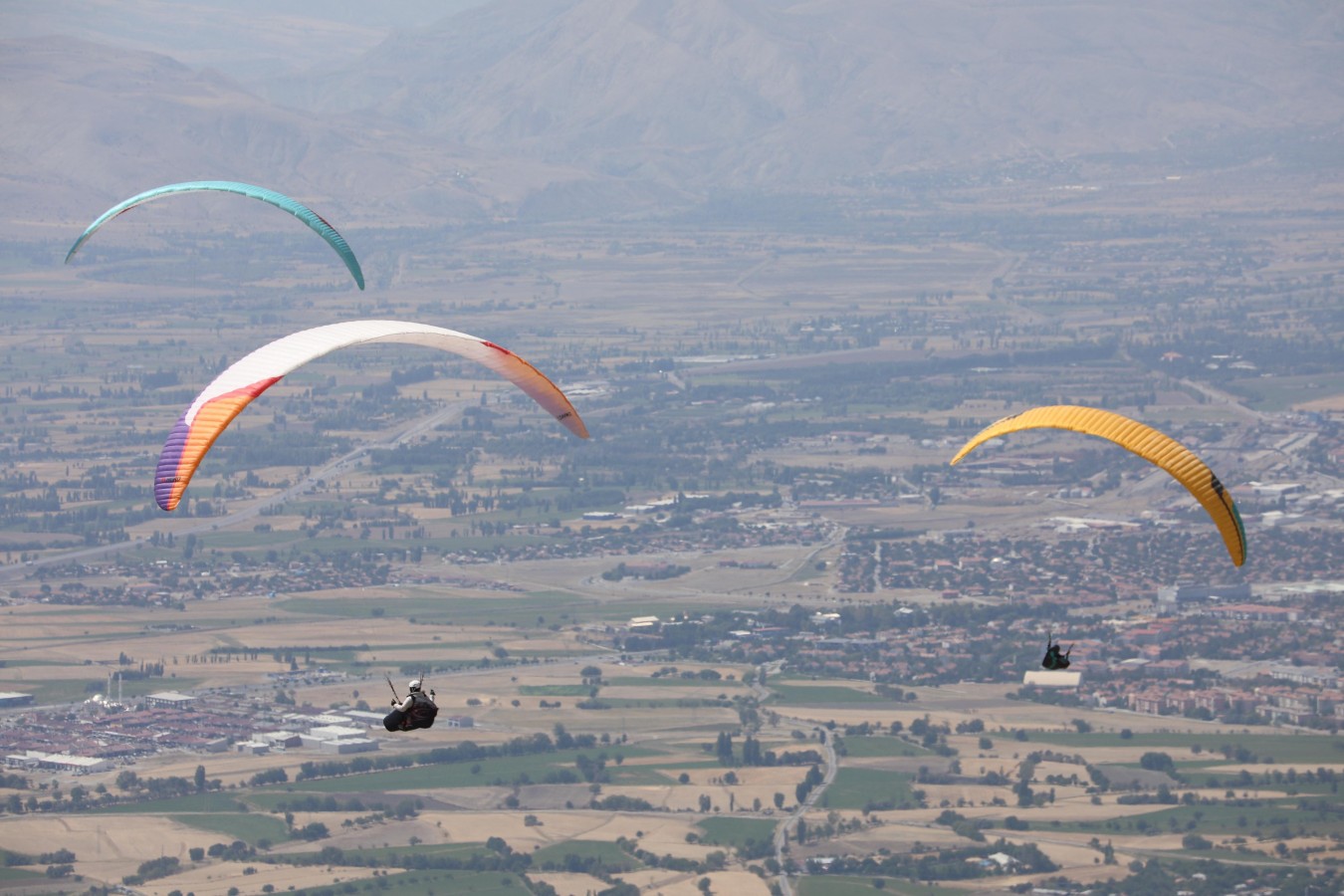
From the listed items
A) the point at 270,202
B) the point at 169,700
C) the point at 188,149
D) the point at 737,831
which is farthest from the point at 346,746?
the point at 188,149

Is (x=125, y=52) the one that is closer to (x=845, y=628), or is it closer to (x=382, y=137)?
(x=382, y=137)

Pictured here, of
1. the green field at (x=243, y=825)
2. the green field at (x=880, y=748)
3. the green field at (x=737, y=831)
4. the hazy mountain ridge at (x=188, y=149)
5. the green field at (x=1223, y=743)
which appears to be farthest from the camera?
the hazy mountain ridge at (x=188, y=149)

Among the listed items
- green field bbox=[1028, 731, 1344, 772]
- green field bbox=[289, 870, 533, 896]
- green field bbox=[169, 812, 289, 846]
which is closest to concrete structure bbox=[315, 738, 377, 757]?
green field bbox=[169, 812, 289, 846]

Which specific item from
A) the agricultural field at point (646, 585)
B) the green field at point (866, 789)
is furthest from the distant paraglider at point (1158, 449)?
the green field at point (866, 789)

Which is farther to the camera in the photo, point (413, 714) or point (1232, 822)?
point (1232, 822)

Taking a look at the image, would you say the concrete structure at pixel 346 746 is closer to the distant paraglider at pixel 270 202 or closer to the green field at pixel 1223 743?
the green field at pixel 1223 743

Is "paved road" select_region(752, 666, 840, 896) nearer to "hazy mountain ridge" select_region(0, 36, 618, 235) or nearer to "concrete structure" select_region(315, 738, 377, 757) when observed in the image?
"concrete structure" select_region(315, 738, 377, 757)

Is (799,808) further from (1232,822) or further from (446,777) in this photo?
(1232,822)

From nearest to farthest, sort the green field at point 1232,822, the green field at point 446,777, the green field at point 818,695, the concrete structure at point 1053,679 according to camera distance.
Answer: the green field at point 1232,822, the green field at point 446,777, the green field at point 818,695, the concrete structure at point 1053,679
